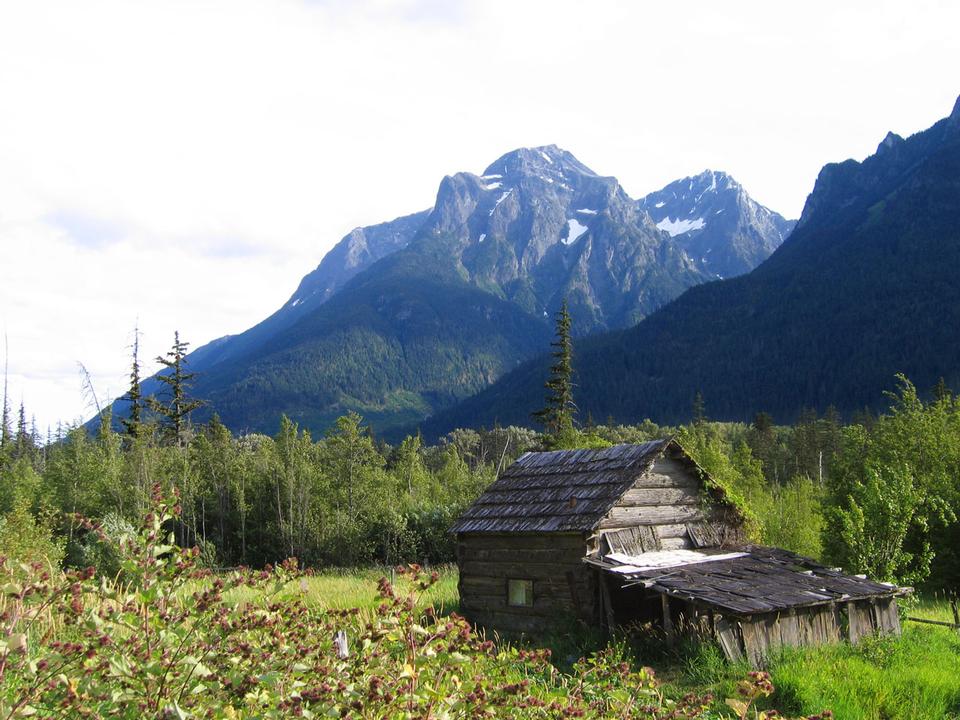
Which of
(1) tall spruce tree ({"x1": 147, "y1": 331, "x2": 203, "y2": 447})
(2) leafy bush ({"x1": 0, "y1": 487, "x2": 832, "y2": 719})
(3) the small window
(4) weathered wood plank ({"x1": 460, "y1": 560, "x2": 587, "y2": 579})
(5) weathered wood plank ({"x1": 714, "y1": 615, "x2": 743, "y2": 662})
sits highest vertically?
(1) tall spruce tree ({"x1": 147, "y1": 331, "x2": 203, "y2": 447})

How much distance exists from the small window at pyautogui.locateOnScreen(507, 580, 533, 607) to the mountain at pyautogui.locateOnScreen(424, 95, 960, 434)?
123625 mm

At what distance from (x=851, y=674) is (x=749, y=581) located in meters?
3.02

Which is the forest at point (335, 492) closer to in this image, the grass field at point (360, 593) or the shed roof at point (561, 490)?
the grass field at point (360, 593)

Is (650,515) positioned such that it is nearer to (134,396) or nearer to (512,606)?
(512,606)

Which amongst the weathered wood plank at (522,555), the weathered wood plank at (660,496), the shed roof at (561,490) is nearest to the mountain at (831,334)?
the shed roof at (561,490)

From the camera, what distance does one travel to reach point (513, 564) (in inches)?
753

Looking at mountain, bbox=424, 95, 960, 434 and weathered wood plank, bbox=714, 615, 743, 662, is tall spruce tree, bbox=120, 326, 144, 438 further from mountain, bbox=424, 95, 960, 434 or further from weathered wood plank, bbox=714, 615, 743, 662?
mountain, bbox=424, 95, 960, 434

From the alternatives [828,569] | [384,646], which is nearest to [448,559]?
[828,569]

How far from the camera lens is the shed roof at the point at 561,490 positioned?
18.2m

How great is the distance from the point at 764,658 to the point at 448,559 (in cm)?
2488

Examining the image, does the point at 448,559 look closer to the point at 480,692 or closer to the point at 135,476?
the point at 135,476

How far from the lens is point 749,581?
1555cm

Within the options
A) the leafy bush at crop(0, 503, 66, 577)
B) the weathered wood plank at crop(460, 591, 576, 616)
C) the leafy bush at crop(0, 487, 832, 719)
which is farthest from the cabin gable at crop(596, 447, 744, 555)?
the leafy bush at crop(0, 503, 66, 577)

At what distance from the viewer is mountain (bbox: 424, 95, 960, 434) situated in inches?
5758
